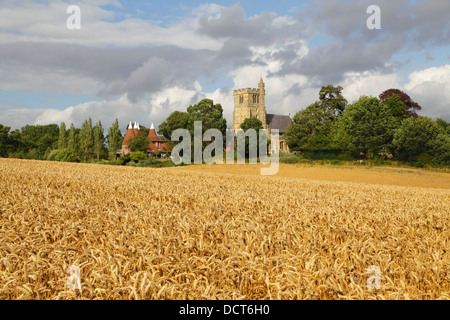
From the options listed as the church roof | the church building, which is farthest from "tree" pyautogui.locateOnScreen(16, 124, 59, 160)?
the church roof

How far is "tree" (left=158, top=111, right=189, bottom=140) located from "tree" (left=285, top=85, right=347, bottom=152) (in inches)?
906

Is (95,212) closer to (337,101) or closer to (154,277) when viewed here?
(154,277)

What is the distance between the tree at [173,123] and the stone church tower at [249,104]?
141 ft

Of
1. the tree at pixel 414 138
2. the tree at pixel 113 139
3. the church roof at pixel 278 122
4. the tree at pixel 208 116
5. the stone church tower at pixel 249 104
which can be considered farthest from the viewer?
the church roof at pixel 278 122

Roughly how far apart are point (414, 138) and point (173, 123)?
50683 mm

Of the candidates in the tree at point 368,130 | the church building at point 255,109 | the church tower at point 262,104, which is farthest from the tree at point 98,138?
the church tower at point 262,104

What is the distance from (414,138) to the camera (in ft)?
183

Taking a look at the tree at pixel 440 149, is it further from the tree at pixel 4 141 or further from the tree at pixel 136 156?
the tree at pixel 4 141

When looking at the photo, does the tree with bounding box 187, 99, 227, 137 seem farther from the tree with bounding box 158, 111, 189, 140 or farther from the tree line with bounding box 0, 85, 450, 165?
the tree with bounding box 158, 111, 189, 140

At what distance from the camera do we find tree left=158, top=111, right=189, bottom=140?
83.7 m

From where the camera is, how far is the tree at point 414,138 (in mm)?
56188

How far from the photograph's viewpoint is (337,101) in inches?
3255

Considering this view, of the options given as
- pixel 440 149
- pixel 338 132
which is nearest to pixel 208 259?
pixel 440 149

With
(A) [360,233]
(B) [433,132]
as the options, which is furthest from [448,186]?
(A) [360,233]
